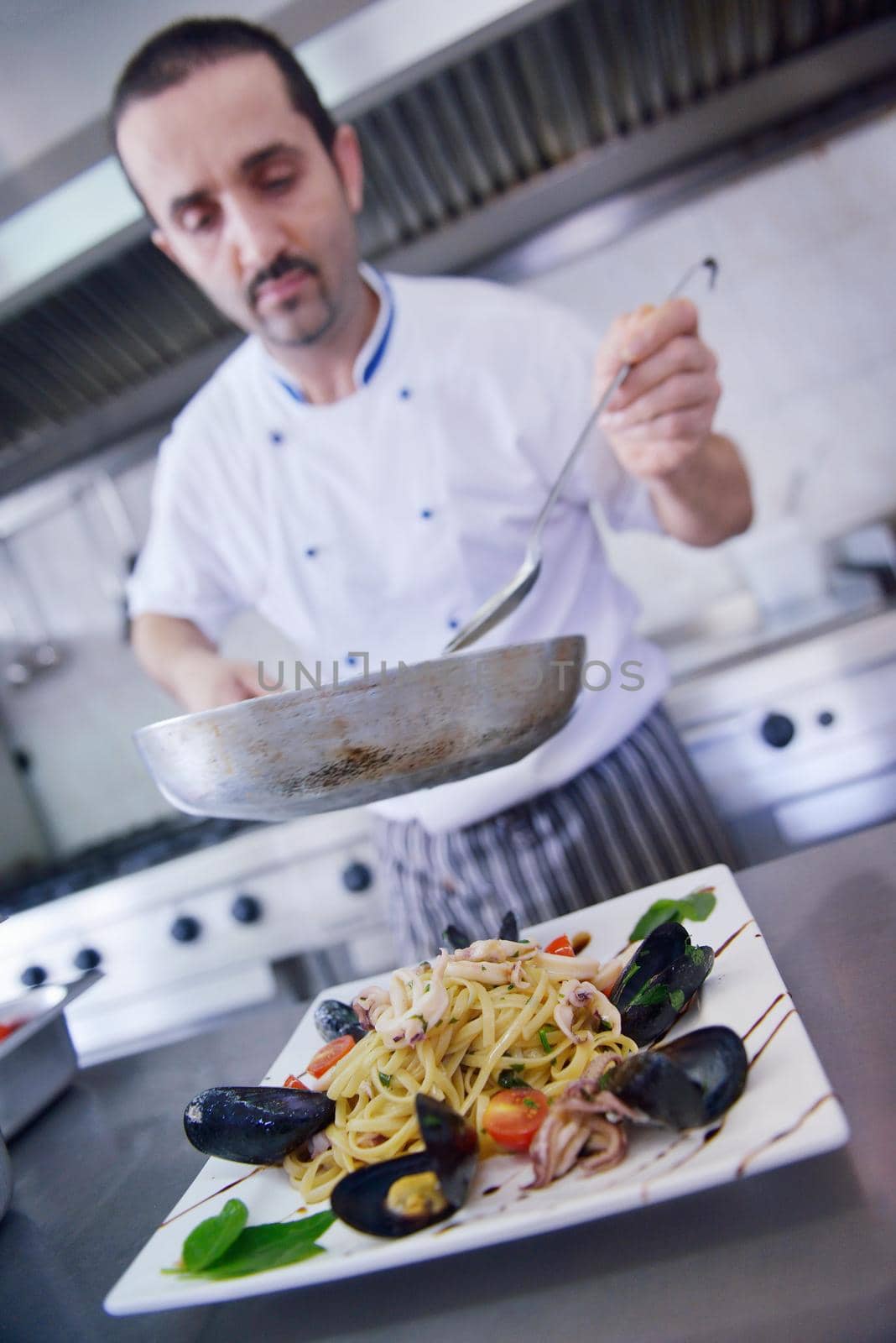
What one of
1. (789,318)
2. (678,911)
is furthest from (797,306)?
(678,911)

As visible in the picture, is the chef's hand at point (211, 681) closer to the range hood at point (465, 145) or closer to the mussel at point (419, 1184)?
the mussel at point (419, 1184)

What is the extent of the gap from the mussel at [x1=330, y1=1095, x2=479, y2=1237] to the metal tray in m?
0.62

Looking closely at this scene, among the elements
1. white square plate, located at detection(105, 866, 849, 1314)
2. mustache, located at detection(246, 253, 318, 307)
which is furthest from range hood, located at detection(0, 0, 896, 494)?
white square plate, located at detection(105, 866, 849, 1314)

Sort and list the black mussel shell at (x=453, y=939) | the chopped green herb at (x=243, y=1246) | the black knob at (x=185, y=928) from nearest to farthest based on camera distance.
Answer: the chopped green herb at (x=243, y=1246)
the black mussel shell at (x=453, y=939)
the black knob at (x=185, y=928)

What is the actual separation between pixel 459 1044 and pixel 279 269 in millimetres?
1057

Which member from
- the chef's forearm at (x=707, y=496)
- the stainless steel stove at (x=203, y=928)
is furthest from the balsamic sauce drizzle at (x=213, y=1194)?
the stainless steel stove at (x=203, y=928)

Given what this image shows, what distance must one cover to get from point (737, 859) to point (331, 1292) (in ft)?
3.45

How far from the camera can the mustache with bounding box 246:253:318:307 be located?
1344 millimetres

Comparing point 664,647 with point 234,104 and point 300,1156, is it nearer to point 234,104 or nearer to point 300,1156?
point 234,104

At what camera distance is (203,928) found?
7.11 ft

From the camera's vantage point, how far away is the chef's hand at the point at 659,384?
0.96m

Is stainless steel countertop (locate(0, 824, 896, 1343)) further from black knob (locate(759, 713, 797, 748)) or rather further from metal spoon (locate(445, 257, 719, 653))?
black knob (locate(759, 713, 797, 748))

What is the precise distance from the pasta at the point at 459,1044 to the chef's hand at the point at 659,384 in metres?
0.57

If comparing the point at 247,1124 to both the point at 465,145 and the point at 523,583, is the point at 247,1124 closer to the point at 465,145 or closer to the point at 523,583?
the point at 523,583
